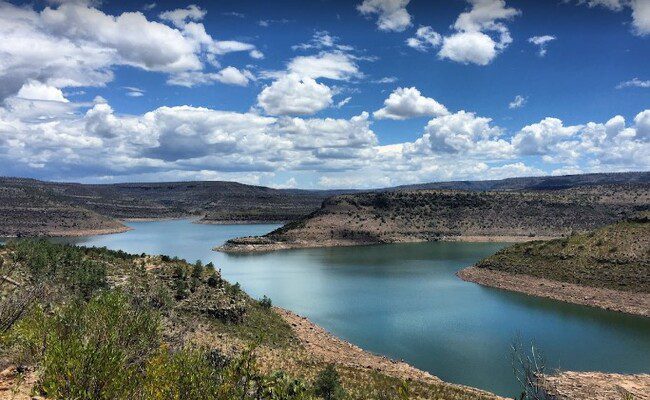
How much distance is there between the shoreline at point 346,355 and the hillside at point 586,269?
32722 mm

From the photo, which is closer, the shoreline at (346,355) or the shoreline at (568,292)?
the shoreline at (346,355)

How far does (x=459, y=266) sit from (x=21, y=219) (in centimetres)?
14616

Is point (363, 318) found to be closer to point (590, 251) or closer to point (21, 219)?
point (590, 251)

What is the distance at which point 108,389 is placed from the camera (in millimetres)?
10367

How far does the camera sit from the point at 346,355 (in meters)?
38.8

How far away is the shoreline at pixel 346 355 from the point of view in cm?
3191

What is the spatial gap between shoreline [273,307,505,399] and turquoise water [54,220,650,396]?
5.59 ft

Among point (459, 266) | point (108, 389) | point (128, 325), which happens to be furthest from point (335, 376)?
point (459, 266)

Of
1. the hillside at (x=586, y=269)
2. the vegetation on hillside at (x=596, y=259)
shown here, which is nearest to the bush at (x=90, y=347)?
the hillside at (x=586, y=269)

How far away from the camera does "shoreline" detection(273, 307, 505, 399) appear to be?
31909 millimetres

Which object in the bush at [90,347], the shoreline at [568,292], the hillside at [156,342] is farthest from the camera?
the shoreline at [568,292]

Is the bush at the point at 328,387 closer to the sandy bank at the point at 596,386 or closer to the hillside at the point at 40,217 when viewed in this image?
the sandy bank at the point at 596,386

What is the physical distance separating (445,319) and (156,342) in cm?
4012

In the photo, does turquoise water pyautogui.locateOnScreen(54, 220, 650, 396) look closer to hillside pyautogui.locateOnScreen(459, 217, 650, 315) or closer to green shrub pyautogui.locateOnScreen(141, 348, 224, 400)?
hillside pyautogui.locateOnScreen(459, 217, 650, 315)
